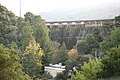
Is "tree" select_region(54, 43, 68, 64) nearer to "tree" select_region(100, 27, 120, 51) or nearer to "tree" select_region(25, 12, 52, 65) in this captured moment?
"tree" select_region(25, 12, 52, 65)

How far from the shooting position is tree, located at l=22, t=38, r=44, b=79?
28.3 metres

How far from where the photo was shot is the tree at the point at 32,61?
28328mm

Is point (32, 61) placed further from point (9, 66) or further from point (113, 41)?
point (9, 66)

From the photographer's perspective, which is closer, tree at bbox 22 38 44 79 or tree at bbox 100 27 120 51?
tree at bbox 100 27 120 51

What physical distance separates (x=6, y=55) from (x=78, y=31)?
30.0 meters

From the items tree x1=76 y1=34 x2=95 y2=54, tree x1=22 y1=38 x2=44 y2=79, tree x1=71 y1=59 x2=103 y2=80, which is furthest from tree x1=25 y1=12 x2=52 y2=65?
tree x1=71 y1=59 x2=103 y2=80

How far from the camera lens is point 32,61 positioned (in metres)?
28.8

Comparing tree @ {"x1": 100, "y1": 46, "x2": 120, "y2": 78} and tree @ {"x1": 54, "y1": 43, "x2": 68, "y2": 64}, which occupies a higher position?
tree @ {"x1": 100, "y1": 46, "x2": 120, "y2": 78}

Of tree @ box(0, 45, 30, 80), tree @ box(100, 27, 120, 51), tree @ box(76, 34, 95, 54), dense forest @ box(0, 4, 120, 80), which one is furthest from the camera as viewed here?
tree @ box(76, 34, 95, 54)

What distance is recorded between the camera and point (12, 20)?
36281mm

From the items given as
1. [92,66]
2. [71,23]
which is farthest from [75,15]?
[92,66]

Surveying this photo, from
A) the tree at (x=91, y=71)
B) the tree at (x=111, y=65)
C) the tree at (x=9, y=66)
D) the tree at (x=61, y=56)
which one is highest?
the tree at (x=9, y=66)

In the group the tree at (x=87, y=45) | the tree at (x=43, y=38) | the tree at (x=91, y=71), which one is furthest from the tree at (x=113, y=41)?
the tree at (x=43, y=38)

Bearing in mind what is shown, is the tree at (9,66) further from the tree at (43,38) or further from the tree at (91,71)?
the tree at (43,38)
